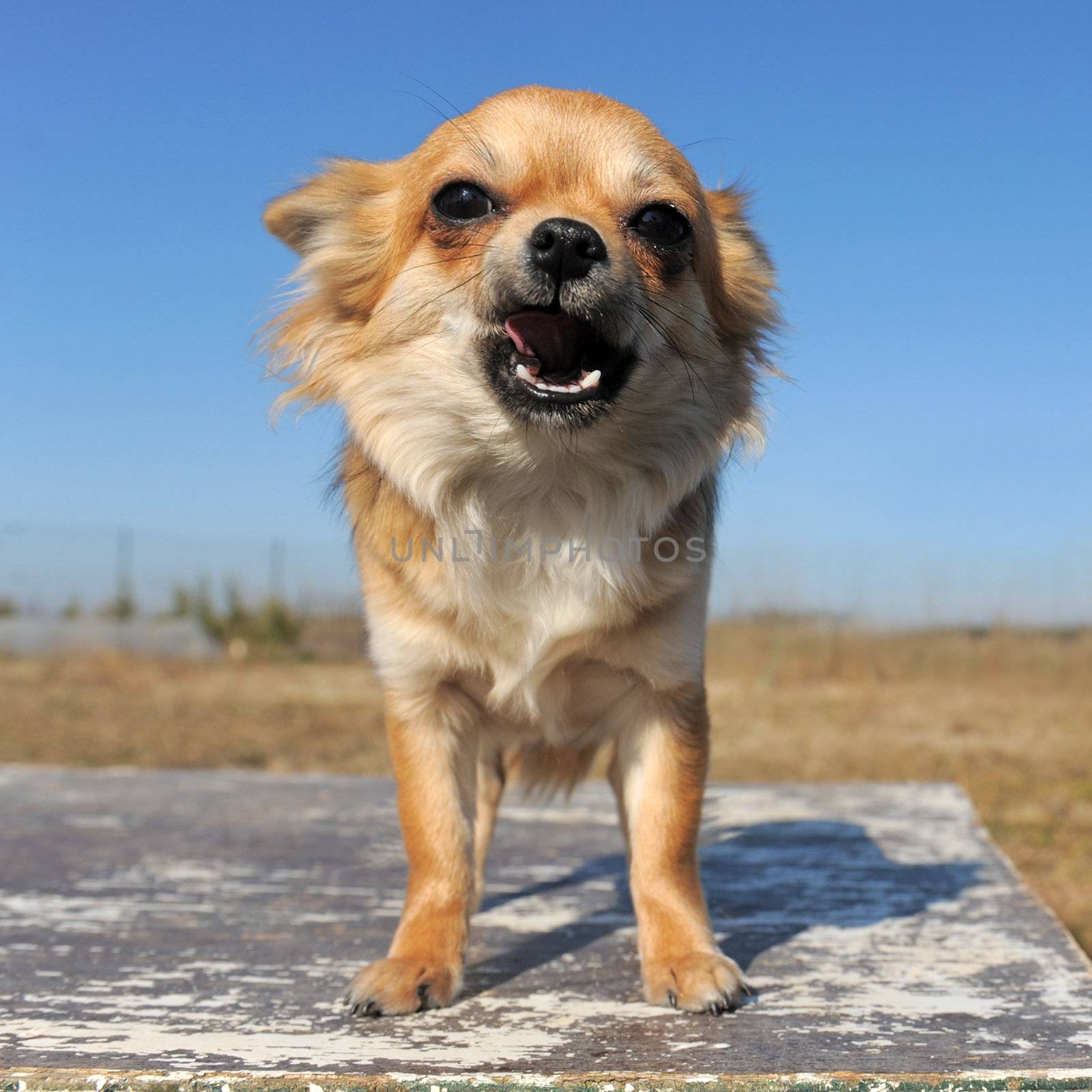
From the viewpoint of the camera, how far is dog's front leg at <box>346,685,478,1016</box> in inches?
78.4

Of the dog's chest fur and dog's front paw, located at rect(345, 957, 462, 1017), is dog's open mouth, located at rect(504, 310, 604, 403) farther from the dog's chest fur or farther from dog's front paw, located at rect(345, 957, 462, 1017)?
dog's front paw, located at rect(345, 957, 462, 1017)

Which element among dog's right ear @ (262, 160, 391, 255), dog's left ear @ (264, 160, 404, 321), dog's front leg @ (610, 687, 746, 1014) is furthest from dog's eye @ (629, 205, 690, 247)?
dog's front leg @ (610, 687, 746, 1014)

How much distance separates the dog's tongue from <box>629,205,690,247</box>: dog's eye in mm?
280

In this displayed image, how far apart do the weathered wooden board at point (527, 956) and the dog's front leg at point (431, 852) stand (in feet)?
0.20

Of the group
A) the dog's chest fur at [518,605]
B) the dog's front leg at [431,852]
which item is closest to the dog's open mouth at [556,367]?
the dog's chest fur at [518,605]

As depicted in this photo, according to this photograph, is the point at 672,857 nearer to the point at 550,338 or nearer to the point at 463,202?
the point at 550,338

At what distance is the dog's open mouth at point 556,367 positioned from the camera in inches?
80.8

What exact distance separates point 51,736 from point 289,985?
6562 millimetres

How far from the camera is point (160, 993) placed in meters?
2.06

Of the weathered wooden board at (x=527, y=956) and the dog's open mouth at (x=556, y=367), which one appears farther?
the dog's open mouth at (x=556, y=367)

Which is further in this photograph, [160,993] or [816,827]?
[816,827]

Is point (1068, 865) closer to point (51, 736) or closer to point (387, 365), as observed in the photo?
point (387, 365)

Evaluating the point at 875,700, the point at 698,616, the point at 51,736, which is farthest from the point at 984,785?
the point at 51,736

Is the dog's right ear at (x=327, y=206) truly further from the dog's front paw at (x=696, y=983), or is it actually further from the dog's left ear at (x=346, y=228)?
the dog's front paw at (x=696, y=983)
